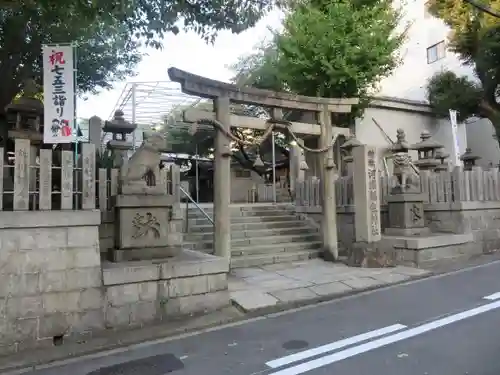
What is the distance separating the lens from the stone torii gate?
8422mm

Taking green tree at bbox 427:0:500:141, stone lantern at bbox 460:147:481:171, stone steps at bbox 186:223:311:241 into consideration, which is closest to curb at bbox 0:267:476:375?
stone steps at bbox 186:223:311:241

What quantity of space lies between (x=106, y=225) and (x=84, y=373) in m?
2.58

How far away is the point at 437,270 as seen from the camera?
885 centimetres

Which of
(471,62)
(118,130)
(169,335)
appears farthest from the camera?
(471,62)

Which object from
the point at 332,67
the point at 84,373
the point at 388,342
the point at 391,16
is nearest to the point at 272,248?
the point at 388,342

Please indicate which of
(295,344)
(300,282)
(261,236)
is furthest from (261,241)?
(295,344)

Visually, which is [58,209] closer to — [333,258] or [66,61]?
[66,61]

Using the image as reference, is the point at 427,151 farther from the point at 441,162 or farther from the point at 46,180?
the point at 46,180

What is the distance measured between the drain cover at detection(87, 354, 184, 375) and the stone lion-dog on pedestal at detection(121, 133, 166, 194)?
262 centimetres

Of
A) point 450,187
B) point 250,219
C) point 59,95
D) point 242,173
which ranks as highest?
point 242,173

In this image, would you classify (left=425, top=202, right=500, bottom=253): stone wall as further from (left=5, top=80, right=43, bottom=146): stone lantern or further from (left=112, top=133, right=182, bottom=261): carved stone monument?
(left=5, top=80, right=43, bottom=146): stone lantern

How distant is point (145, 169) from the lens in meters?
6.35

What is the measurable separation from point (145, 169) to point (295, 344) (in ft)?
11.5

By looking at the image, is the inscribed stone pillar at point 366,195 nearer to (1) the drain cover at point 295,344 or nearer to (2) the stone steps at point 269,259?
(2) the stone steps at point 269,259
